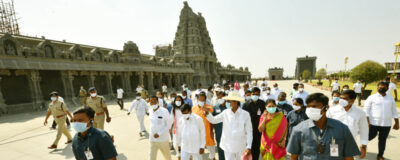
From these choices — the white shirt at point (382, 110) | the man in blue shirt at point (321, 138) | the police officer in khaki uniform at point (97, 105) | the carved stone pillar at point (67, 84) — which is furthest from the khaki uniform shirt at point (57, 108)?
the carved stone pillar at point (67, 84)

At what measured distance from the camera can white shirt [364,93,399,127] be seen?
168 inches

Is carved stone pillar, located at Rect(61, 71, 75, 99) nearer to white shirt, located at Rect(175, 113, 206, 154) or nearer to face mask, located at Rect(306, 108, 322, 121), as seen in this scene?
white shirt, located at Rect(175, 113, 206, 154)

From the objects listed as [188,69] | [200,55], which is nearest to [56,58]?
[188,69]

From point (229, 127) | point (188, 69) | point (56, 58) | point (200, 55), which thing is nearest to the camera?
point (229, 127)

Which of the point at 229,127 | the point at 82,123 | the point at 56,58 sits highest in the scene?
the point at 56,58

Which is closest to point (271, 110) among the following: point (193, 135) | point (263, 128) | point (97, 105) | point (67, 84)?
point (263, 128)

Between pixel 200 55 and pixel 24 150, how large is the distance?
127 feet

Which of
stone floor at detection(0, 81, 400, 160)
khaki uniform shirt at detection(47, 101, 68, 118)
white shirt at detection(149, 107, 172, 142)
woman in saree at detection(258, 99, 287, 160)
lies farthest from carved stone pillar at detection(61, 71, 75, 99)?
woman in saree at detection(258, 99, 287, 160)

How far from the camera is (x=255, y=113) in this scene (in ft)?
14.9

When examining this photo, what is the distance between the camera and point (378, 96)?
444 centimetres

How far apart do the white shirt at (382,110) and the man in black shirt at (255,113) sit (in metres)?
2.94

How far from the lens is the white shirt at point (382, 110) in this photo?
4270 millimetres

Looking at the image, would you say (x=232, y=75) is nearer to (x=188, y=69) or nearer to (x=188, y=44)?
(x=188, y=44)

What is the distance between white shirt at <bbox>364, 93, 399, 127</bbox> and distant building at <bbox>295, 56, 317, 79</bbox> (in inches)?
3866
